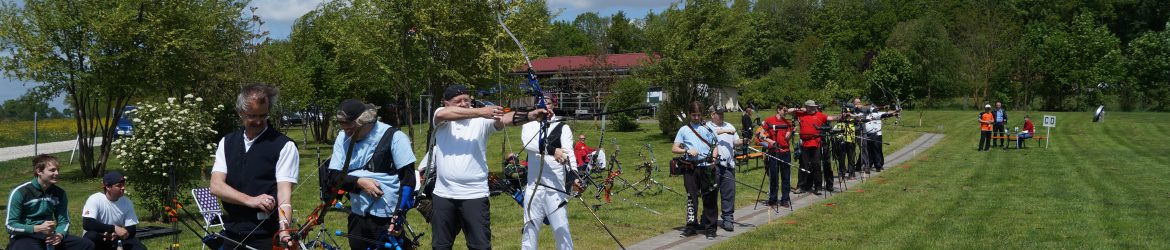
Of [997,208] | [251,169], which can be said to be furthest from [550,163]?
[997,208]

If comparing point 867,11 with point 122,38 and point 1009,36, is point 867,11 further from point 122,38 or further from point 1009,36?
point 122,38

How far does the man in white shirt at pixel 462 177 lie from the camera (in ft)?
19.6

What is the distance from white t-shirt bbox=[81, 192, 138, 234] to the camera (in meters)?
8.52

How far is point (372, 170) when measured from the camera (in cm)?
573

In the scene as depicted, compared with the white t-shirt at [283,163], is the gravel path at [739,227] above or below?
below

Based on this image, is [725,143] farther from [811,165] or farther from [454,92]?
[454,92]

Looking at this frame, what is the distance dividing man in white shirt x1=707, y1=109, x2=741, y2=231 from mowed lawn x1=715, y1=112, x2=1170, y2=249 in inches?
16.2

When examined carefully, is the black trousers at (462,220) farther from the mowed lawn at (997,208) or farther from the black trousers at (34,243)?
the mowed lawn at (997,208)

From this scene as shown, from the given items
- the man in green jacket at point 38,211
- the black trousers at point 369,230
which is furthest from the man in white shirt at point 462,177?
the man in green jacket at point 38,211

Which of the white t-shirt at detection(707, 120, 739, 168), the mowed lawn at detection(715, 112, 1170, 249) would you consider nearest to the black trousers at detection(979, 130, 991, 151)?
the mowed lawn at detection(715, 112, 1170, 249)

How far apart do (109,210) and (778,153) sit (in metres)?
9.05

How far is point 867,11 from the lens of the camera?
103 meters

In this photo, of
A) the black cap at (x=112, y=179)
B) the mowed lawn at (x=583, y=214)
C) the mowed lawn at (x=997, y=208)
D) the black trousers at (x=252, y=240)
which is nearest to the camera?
the black trousers at (x=252, y=240)

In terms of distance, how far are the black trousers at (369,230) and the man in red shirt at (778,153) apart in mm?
8084
